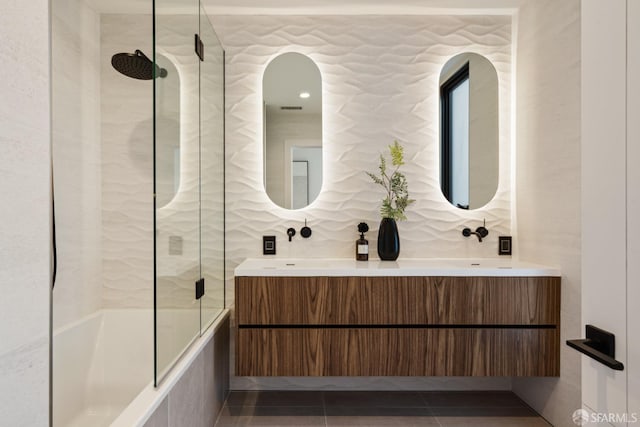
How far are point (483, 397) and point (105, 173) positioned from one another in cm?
266

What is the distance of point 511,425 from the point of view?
2061 mm

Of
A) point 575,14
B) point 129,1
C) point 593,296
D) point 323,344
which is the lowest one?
point 323,344

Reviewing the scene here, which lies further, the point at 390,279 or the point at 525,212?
the point at 525,212

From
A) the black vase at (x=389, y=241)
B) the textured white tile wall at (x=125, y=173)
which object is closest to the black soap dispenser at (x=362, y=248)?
the black vase at (x=389, y=241)

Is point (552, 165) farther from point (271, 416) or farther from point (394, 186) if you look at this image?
point (271, 416)

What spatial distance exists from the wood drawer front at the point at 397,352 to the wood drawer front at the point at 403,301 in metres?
0.05

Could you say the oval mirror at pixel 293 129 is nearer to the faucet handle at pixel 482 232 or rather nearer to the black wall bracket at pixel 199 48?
the black wall bracket at pixel 199 48

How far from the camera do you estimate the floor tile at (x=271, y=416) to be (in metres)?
2.07

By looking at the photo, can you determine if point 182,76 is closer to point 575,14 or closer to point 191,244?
point 191,244

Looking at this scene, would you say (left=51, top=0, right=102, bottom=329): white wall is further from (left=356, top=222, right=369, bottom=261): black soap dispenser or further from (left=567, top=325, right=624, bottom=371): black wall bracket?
(left=567, top=325, right=624, bottom=371): black wall bracket

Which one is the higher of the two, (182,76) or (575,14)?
(575,14)

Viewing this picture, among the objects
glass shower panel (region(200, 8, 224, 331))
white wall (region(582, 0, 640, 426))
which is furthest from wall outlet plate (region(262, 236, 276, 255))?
white wall (region(582, 0, 640, 426))

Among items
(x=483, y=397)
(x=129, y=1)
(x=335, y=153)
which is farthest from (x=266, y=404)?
(x=129, y=1)

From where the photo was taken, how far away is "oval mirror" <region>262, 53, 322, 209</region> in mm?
2469
